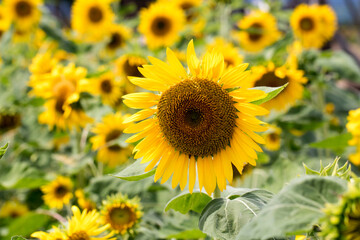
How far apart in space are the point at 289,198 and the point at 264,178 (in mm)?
981

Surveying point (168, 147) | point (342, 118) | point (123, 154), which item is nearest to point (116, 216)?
point (168, 147)

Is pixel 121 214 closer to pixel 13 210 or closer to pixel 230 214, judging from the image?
pixel 230 214

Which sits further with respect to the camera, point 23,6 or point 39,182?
point 23,6

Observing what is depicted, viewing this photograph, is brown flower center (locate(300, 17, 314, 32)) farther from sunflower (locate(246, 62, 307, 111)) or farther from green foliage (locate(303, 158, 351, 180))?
green foliage (locate(303, 158, 351, 180))

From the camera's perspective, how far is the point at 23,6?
3090mm

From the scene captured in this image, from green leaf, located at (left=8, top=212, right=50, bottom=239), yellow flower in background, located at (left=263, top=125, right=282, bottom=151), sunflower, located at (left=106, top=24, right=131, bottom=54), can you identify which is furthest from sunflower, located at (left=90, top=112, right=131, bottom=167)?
sunflower, located at (left=106, top=24, right=131, bottom=54)

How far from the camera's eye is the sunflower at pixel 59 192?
6.55 ft

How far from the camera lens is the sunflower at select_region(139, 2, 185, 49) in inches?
112

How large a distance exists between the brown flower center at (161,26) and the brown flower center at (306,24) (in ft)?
3.25

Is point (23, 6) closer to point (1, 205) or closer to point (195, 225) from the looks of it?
point (1, 205)

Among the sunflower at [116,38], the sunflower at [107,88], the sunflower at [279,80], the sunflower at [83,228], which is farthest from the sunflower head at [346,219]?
the sunflower at [116,38]

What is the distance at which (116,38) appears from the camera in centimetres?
313

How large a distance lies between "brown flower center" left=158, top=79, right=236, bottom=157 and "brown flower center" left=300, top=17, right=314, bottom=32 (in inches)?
80.3

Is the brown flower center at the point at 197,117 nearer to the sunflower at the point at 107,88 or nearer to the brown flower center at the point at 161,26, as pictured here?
the sunflower at the point at 107,88
